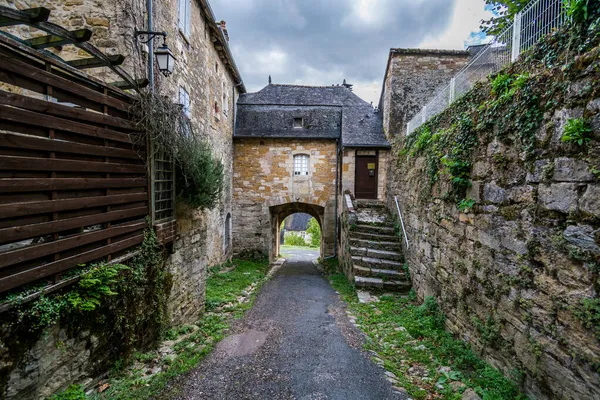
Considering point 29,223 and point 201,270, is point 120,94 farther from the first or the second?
point 201,270

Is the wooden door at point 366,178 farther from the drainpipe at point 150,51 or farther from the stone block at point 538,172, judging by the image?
the stone block at point 538,172

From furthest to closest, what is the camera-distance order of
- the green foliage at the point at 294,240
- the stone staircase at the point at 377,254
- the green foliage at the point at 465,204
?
the green foliage at the point at 294,240, the stone staircase at the point at 377,254, the green foliage at the point at 465,204

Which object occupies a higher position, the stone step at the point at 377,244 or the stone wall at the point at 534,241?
the stone wall at the point at 534,241

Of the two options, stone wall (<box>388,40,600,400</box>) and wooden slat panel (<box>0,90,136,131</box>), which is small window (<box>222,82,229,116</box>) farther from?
stone wall (<box>388,40,600,400</box>)

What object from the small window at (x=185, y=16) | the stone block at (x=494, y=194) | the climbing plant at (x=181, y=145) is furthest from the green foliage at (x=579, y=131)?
the small window at (x=185, y=16)

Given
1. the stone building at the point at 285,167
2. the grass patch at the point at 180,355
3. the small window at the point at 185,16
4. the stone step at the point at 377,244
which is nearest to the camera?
the grass patch at the point at 180,355

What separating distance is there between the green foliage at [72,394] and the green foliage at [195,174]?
273cm

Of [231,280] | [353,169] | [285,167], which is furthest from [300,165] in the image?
[231,280]

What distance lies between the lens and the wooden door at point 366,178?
1185 cm

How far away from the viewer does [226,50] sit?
1026 cm

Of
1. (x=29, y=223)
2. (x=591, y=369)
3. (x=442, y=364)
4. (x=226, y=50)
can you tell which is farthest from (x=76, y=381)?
(x=226, y=50)

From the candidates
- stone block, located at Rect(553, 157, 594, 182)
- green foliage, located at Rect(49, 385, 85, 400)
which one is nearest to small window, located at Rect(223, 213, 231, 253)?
green foliage, located at Rect(49, 385, 85, 400)

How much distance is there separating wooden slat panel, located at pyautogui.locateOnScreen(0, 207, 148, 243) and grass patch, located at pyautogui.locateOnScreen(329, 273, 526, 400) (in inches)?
153

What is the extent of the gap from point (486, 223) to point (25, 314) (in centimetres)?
480
